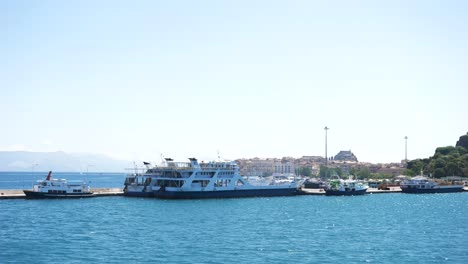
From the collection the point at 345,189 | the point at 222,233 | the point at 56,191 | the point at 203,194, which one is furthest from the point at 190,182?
the point at 222,233

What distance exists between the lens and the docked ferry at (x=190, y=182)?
9531 cm

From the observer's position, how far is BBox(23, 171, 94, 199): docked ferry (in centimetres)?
8981

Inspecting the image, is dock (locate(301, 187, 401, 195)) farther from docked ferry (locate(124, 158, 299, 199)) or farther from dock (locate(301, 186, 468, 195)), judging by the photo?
docked ferry (locate(124, 158, 299, 199))

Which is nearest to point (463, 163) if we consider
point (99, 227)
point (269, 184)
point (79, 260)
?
point (269, 184)

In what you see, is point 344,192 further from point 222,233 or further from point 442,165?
point 442,165

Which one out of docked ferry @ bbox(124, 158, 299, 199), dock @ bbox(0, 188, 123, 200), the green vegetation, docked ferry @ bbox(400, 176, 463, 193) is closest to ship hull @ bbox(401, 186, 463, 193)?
docked ferry @ bbox(400, 176, 463, 193)

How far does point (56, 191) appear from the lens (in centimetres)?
9112

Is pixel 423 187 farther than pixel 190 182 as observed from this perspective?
Yes

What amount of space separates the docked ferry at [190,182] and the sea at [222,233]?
25.4 feet

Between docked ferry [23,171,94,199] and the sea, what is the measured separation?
4297mm

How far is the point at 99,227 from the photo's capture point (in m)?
58.4

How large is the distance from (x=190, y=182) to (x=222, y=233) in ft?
133

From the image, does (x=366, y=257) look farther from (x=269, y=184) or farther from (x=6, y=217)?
(x=269, y=184)

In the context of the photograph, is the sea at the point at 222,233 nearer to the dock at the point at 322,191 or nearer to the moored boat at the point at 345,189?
the moored boat at the point at 345,189
